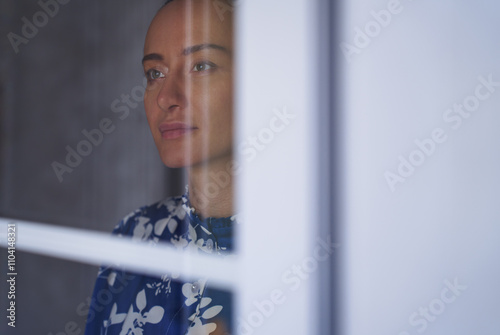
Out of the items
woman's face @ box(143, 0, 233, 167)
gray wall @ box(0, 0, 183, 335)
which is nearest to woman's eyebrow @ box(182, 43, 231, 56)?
woman's face @ box(143, 0, 233, 167)

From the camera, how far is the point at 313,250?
2.31 ft

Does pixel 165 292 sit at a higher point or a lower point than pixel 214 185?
lower

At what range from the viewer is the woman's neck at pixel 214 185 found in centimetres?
71

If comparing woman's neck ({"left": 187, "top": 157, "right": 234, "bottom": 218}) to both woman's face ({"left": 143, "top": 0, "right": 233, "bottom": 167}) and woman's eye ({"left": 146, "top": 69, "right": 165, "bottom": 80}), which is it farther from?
woman's eye ({"left": 146, "top": 69, "right": 165, "bottom": 80})

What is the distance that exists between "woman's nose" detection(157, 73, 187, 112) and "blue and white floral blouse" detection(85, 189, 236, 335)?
0.18m

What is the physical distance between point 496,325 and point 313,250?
0.32 meters

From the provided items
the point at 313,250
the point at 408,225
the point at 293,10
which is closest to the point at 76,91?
the point at 293,10

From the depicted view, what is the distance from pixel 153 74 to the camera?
731mm

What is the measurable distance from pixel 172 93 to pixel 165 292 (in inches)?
14.8

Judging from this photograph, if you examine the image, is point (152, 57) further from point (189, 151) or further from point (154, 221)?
point (154, 221)

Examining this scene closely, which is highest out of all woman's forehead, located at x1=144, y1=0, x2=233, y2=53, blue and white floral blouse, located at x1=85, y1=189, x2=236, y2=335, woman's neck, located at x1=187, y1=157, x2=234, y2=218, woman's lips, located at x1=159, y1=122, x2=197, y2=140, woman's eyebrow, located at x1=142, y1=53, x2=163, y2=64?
woman's forehead, located at x1=144, y1=0, x2=233, y2=53

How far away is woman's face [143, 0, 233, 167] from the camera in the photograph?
69cm

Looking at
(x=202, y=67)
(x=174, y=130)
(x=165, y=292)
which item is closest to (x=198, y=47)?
(x=202, y=67)

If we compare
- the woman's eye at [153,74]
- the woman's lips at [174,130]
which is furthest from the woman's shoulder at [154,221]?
the woman's eye at [153,74]
